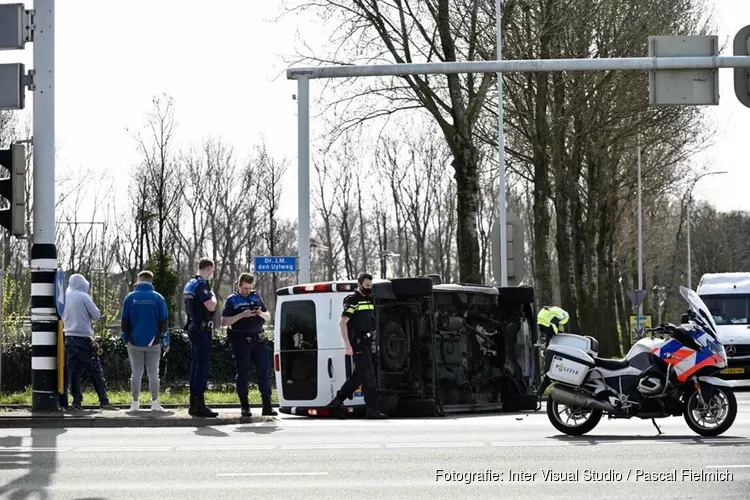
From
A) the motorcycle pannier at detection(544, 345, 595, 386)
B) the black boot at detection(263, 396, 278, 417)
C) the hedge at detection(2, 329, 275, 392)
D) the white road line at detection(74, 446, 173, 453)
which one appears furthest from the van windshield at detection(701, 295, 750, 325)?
the white road line at detection(74, 446, 173, 453)

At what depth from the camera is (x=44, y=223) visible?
653 inches

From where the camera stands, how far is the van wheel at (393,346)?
17.0 meters

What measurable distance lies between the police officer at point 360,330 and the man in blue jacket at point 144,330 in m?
2.42

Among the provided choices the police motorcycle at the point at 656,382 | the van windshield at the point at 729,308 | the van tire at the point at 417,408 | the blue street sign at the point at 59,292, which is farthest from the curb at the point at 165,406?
the van windshield at the point at 729,308

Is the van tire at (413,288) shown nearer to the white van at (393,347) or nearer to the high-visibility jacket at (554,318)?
the white van at (393,347)

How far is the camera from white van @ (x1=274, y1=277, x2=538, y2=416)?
1702 centimetres

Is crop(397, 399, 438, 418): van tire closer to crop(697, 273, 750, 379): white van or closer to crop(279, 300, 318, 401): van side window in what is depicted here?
crop(279, 300, 318, 401): van side window

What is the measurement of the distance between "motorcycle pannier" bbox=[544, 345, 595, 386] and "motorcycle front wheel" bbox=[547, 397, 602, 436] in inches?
11.0

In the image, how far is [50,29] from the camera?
1655cm

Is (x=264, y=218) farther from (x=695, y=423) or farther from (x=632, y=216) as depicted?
(x=695, y=423)

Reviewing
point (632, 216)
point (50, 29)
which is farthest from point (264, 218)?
point (50, 29)

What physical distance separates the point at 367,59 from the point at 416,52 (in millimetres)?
1762

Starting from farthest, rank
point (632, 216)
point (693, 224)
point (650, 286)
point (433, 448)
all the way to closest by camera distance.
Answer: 1. point (693, 224)
2. point (650, 286)
3. point (632, 216)
4. point (433, 448)

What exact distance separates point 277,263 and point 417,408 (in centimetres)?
702
